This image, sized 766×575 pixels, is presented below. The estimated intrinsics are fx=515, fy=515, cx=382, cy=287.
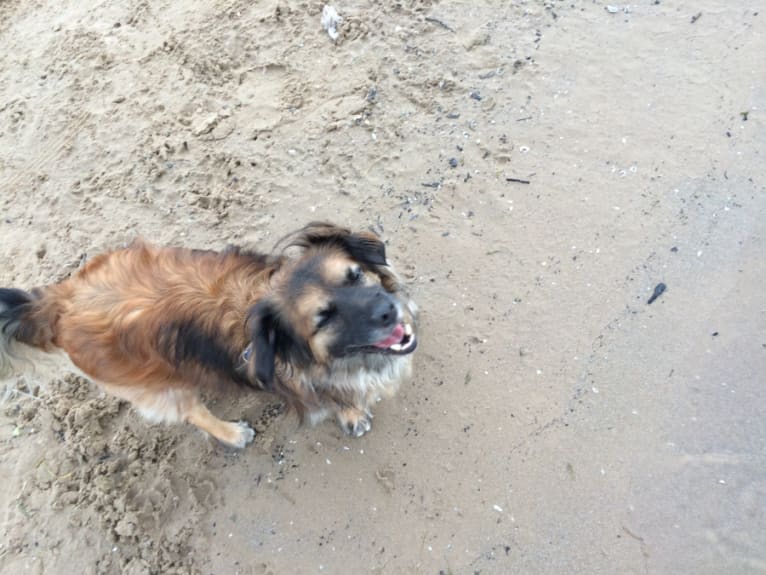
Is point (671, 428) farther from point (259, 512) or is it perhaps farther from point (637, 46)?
point (637, 46)

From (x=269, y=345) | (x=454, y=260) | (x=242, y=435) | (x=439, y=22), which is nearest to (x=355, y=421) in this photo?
(x=242, y=435)

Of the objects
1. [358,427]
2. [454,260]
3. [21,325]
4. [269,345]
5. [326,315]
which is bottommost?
[358,427]

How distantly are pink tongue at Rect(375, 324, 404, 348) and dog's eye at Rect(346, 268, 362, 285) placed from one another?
0.34m

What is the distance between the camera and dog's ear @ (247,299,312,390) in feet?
8.64

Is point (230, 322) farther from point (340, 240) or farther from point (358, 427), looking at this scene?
point (358, 427)

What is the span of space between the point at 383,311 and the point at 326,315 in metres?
0.30

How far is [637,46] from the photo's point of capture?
4570mm

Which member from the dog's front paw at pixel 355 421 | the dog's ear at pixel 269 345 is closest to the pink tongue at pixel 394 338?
the dog's ear at pixel 269 345

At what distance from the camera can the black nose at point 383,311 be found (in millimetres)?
2648

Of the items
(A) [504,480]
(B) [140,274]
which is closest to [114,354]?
(B) [140,274]

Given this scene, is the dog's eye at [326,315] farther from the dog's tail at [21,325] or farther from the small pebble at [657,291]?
the small pebble at [657,291]

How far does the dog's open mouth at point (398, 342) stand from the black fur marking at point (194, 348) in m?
0.83

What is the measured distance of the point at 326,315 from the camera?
2.69 meters

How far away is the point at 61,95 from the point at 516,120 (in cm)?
473
